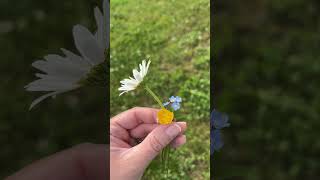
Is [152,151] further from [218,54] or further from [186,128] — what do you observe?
[218,54]

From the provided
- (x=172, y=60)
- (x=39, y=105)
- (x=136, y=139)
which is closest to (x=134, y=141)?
(x=136, y=139)

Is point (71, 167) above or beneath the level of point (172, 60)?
beneath

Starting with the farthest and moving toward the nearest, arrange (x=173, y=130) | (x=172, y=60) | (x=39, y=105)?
(x=39, y=105), (x=172, y=60), (x=173, y=130)

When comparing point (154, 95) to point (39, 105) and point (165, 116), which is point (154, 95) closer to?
point (165, 116)

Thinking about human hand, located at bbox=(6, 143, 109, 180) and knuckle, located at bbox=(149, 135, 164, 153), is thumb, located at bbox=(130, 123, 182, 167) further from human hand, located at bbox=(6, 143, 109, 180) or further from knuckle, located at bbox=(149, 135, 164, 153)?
human hand, located at bbox=(6, 143, 109, 180)

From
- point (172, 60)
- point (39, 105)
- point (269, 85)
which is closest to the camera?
point (172, 60)

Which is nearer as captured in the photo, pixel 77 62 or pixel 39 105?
→ pixel 77 62

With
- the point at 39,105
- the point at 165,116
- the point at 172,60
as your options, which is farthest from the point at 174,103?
the point at 39,105

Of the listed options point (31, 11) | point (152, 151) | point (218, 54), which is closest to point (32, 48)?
point (31, 11)
